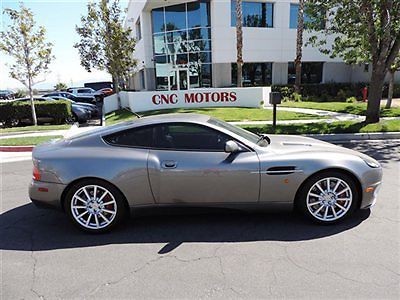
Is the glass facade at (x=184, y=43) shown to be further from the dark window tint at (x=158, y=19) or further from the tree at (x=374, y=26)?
the tree at (x=374, y=26)

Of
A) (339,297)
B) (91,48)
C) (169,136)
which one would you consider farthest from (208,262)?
(91,48)

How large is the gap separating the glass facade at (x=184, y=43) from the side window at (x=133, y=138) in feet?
68.4

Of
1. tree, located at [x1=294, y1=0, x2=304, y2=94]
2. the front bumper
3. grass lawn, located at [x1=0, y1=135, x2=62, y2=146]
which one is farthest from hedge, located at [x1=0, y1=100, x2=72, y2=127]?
tree, located at [x1=294, y1=0, x2=304, y2=94]

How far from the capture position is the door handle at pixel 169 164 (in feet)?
11.4

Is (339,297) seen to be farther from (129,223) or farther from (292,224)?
(129,223)

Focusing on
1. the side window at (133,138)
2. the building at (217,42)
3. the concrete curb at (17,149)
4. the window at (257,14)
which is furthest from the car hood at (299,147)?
the window at (257,14)

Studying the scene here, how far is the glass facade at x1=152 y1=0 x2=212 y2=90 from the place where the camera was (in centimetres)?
2323

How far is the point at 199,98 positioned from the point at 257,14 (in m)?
11.9

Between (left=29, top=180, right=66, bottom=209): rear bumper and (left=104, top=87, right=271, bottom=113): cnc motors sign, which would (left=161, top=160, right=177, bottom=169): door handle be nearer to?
(left=29, top=180, right=66, bottom=209): rear bumper

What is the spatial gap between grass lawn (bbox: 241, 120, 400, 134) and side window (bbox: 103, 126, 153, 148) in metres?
6.50

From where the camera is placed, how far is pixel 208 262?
2.99m

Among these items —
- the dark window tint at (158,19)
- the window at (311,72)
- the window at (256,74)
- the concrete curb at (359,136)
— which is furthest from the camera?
the window at (311,72)

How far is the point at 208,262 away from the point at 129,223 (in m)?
1.37

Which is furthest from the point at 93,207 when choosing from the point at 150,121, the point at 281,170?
the point at 281,170
